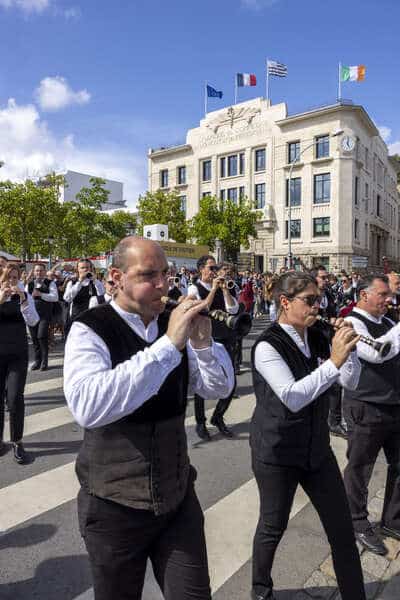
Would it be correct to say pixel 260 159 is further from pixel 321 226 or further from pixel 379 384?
pixel 379 384

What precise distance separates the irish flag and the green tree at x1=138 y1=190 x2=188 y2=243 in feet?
61.9

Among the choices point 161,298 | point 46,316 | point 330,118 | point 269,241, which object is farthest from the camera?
point 269,241

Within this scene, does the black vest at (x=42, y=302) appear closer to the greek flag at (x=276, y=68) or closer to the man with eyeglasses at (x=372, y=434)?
the man with eyeglasses at (x=372, y=434)

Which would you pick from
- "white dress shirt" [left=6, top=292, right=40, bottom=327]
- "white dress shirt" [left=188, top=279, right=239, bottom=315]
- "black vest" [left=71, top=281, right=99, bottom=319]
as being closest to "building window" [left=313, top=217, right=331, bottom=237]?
"black vest" [left=71, top=281, right=99, bottom=319]

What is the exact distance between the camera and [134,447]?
176 cm

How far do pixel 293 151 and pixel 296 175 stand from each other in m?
2.37

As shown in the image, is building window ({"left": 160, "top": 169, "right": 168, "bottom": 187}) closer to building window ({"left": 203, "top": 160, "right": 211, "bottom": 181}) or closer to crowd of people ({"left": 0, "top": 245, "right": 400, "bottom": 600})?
building window ({"left": 203, "top": 160, "right": 211, "bottom": 181})

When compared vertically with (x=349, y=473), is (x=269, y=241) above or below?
above

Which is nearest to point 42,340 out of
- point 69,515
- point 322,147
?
point 69,515

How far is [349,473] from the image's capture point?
326cm

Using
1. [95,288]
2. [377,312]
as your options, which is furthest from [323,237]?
[377,312]

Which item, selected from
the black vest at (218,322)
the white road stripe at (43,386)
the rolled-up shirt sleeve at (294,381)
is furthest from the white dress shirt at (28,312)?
the rolled-up shirt sleeve at (294,381)

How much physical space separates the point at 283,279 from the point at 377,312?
113 cm

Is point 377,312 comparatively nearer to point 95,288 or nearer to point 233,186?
point 95,288
